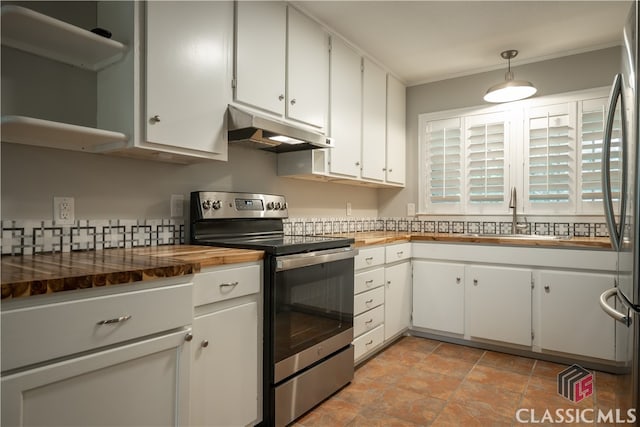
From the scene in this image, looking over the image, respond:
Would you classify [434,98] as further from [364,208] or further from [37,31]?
[37,31]

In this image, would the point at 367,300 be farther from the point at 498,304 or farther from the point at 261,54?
the point at 261,54

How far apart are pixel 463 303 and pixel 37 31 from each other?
2.97 m

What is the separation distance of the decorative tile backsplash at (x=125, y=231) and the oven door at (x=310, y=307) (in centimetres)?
66

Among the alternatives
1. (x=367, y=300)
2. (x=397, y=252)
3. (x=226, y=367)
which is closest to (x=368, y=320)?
(x=367, y=300)

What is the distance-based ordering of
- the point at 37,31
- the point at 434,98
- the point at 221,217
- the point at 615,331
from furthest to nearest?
the point at 434,98
the point at 615,331
the point at 221,217
the point at 37,31

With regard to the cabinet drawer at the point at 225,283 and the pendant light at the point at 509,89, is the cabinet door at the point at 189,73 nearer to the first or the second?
the cabinet drawer at the point at 225,283

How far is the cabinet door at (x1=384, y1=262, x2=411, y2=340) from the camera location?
2.89 metres

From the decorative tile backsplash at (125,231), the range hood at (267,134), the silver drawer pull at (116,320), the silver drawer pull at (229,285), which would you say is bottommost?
the silver drawer pull at (116,320)

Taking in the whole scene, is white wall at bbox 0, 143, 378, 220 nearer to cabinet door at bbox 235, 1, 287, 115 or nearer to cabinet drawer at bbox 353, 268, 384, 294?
cabinet door at bbox 235, 1, 287, 115

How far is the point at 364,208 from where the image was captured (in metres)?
3.79

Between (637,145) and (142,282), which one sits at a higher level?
(637,145)

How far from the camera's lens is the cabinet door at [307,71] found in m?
2.38

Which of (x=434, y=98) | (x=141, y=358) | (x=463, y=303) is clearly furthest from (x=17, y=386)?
(x=434, y=98)

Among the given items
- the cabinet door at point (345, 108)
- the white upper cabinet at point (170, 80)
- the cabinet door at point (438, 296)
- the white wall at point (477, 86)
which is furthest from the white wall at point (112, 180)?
the white wall at point (477, 86)
